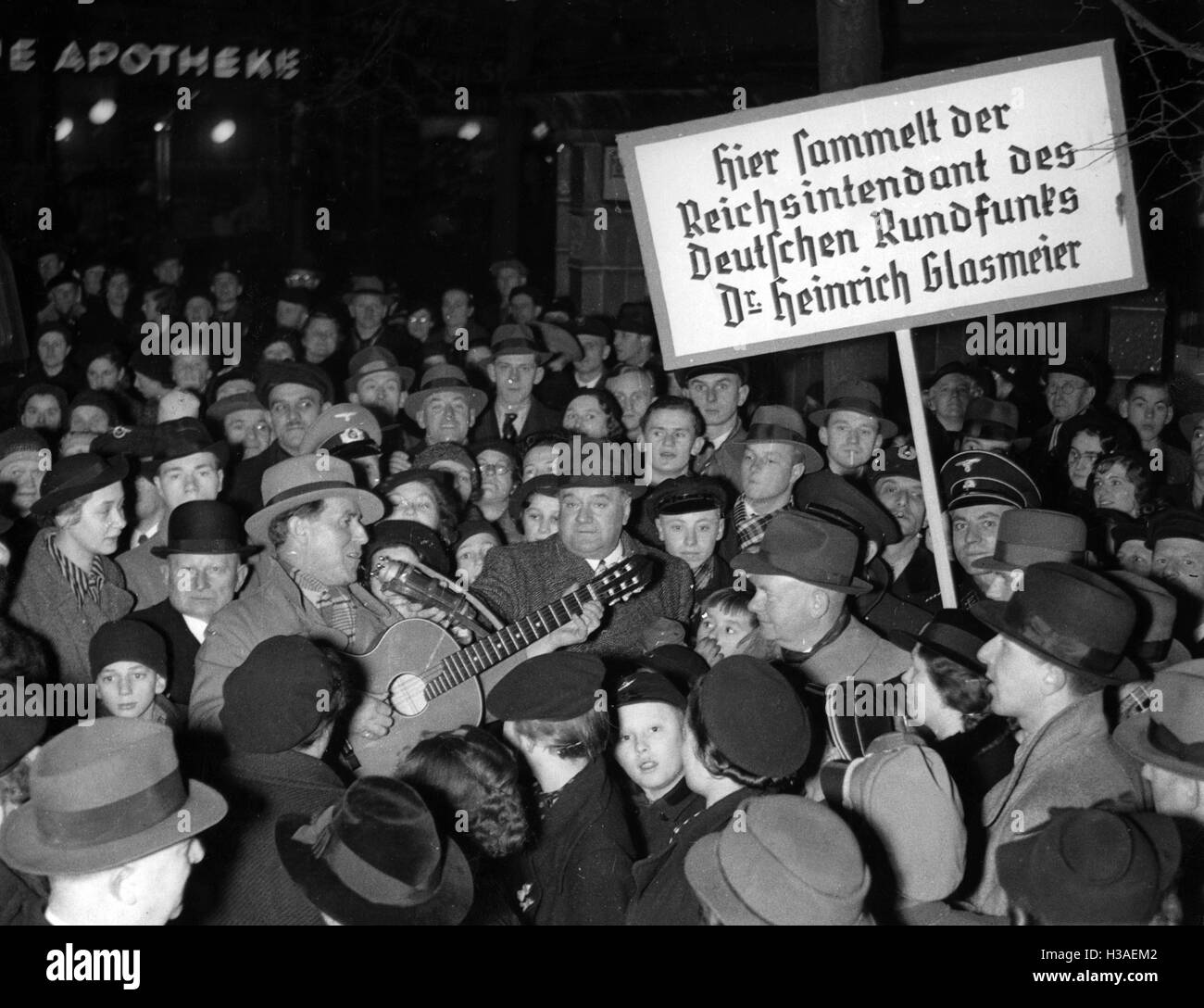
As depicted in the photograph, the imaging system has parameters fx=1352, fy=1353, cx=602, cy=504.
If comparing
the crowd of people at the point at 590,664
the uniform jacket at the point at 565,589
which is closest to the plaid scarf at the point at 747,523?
the crowd of people at the point at 590,664

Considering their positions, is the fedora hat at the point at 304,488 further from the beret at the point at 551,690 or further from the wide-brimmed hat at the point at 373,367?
the wide-brimmed hat at the point at 373,367

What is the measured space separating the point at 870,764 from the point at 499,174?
43.3 ft

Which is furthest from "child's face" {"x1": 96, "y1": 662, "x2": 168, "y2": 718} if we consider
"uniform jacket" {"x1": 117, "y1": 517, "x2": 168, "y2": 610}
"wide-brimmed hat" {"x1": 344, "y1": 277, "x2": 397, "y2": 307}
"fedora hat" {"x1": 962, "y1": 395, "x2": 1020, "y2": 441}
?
"wide-brimmed hat" {"x1": 344, "y1": 277, "x2": 397, "y2": 307}

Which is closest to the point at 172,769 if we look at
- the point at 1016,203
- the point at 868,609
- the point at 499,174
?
the point at 868,609

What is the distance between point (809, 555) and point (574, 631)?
88 cm

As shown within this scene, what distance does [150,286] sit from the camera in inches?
505

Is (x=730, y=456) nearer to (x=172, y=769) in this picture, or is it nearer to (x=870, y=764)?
(x=870, y=764)

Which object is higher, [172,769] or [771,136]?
[771,136]

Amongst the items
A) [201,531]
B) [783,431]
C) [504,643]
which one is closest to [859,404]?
[783,431]

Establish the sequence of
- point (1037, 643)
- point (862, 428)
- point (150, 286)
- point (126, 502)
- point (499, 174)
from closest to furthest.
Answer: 1. point (1037, 643)
2. point (126, 502)
3. point (862, 428)
4. point (150, 286)
5. point (499, 174)

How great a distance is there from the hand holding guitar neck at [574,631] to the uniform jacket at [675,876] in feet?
4.27

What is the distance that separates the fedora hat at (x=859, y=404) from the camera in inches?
273

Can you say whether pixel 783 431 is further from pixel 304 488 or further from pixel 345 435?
pixel 304 488

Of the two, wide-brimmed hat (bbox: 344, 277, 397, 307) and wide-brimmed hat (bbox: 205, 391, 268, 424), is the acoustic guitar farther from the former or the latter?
wide-brimmed hat (bbox: 344, 277, 397, 307)
